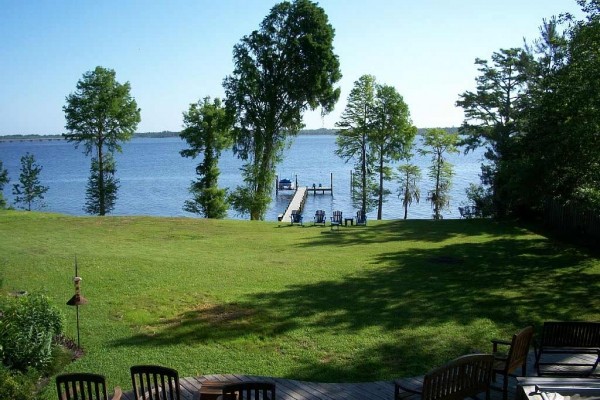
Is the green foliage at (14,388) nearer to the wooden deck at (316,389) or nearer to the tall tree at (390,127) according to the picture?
the wooden deck at (316,389)

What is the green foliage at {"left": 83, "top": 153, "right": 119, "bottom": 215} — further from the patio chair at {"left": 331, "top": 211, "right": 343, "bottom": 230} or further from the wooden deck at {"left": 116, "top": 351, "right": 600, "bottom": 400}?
the wooden deck at {"left": 116, "top": 351, "right": 600, "bottom": 400}

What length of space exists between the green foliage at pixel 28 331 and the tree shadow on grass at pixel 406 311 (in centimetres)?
144

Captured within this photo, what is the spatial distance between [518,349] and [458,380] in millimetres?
1306

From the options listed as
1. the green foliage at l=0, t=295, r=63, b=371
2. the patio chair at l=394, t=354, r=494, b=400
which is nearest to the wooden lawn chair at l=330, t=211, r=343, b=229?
the green foliage at l=0, t=295, r=63, b=371

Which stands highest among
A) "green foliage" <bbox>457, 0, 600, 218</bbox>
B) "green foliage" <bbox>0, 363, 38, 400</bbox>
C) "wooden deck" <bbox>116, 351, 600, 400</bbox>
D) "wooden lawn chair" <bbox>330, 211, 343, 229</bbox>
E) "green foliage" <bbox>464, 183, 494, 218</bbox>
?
"green foliage" <bbox>457, 0, 600, 218</bbox>

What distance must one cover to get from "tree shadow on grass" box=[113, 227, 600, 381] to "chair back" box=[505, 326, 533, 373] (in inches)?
76.8

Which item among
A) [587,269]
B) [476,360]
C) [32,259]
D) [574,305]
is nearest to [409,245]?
[587,269]

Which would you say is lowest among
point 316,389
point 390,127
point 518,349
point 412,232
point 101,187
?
point 316,389

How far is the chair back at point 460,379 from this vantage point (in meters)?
6.17

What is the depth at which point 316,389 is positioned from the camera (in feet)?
26.7

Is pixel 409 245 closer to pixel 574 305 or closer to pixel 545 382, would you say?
pixel 574 305

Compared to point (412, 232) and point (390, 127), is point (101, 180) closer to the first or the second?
point (390, 127)

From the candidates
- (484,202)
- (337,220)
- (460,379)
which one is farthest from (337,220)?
(460,379)

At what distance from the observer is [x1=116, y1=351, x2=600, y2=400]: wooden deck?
306 inches
